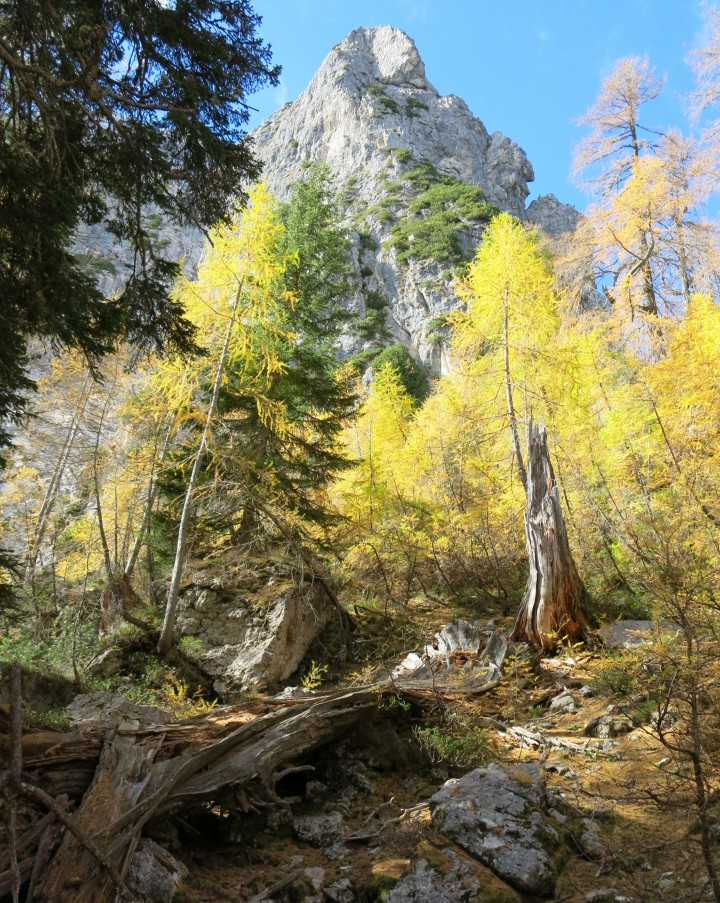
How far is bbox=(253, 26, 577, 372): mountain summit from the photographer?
4375 cm

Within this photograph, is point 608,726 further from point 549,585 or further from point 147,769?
point 147,769

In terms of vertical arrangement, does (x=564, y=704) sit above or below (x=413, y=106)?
below

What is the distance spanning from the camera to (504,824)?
108 inches

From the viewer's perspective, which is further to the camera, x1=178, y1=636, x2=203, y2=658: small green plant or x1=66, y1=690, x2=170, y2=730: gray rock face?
x1=178, y1=636, x2=203, y2=658: small green plant

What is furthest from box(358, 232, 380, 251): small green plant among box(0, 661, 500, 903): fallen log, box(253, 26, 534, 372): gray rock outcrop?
box(0, 661, 500, 903): fallen log

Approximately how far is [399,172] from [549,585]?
5500 centimetres

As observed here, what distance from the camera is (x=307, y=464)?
34.5 feet

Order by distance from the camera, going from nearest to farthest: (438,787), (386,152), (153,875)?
(153,875) < (438,787) < (386,152)

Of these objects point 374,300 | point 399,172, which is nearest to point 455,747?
point 374,300

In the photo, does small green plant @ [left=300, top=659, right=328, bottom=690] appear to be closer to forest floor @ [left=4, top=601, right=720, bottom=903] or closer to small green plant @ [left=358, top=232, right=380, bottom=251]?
forest floor @ [left=4, top=601, right=720, bottom=903]

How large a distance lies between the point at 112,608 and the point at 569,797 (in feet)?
23.8

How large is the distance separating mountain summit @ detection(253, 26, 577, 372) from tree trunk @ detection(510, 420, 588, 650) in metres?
33.1

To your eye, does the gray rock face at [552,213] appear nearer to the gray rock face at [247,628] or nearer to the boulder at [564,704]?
the gray rock face at [247,628]

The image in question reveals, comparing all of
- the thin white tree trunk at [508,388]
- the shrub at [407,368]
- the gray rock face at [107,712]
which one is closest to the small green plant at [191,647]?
the gray rock face at [107,712]
